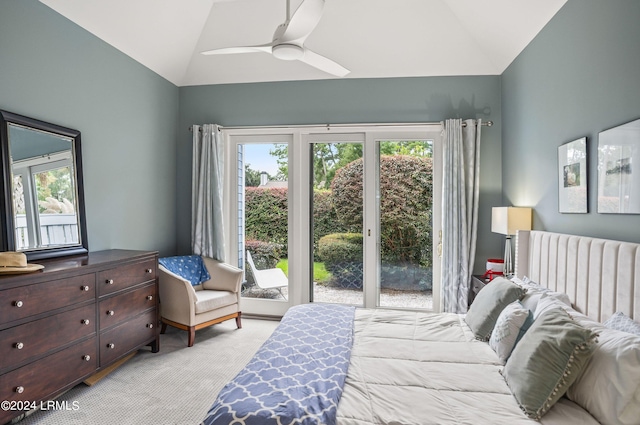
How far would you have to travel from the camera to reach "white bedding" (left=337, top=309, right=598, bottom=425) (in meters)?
1.32

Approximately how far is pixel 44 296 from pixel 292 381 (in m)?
1.63

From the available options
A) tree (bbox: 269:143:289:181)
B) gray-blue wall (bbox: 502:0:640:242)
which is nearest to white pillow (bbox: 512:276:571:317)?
gray-blue wall (bbox: 502:0:640:242)

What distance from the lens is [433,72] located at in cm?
374

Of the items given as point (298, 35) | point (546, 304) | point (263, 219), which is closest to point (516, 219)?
point (546, 304)

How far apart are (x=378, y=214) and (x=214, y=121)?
2.26m

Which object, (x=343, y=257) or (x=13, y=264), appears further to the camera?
(x=343, y=257)

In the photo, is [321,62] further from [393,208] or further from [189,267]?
[189,267]

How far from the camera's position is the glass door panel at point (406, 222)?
Answer: 12.7 ft

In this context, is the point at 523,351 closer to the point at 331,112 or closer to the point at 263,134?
the point at 331,112

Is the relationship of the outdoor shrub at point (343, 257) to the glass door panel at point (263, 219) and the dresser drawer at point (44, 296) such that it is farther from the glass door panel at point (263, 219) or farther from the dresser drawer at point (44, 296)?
the dresser drawer at point (44, 296)

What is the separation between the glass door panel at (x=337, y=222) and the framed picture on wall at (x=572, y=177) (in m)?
1.95

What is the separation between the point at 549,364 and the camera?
140cm

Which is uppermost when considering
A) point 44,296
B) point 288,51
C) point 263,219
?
point 288,51

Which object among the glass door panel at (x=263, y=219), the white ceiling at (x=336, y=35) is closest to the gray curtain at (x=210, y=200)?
the glass door panel at (x=263, y=219)
